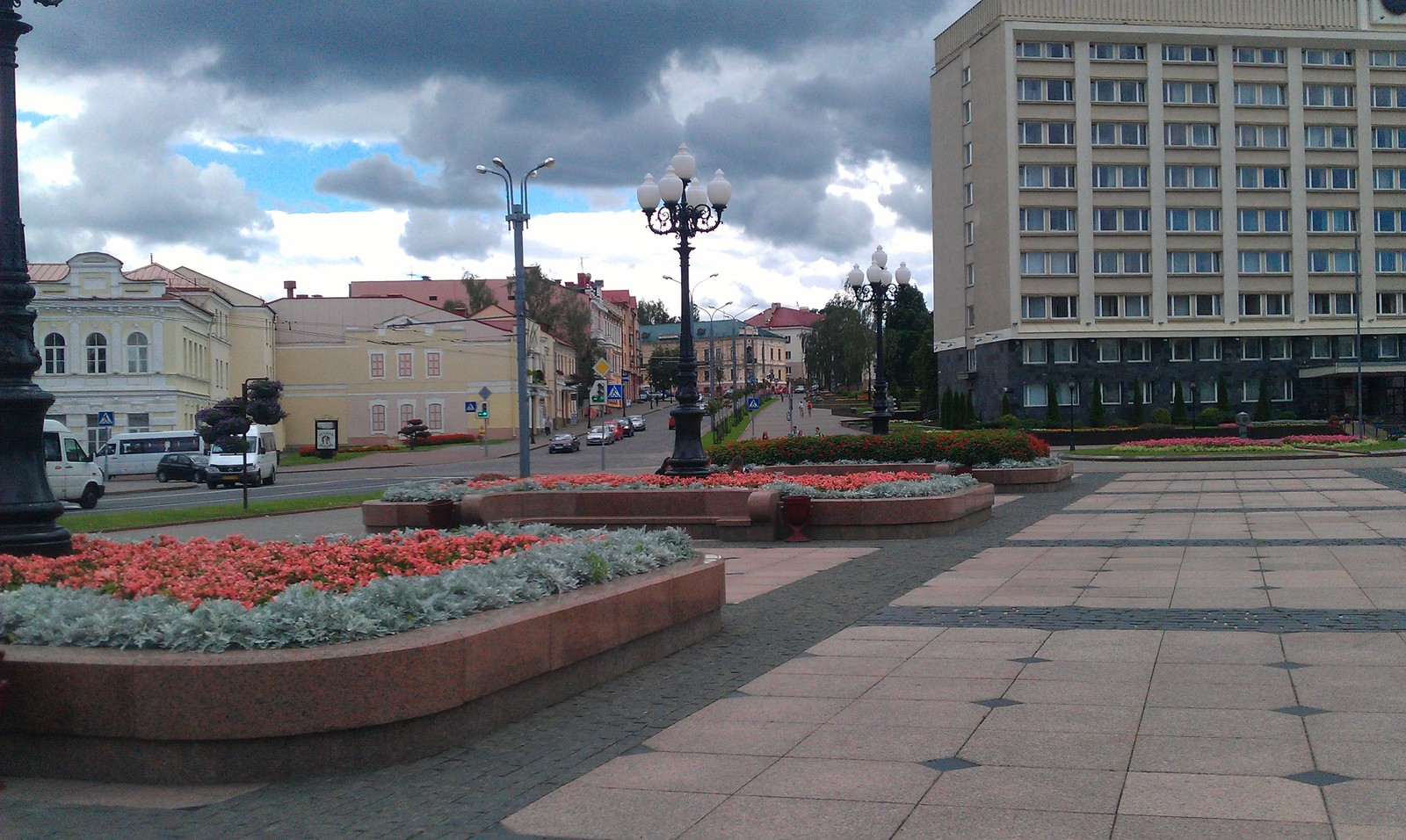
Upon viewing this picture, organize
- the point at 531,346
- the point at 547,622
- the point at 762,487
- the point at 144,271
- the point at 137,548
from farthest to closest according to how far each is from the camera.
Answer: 1. the point at 531,346
2. the point at 144,271
3. the point at 762,487
4. the point at 137,548
5. the point at 547,622

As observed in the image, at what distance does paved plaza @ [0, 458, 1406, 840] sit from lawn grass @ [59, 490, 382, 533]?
16.3 meters

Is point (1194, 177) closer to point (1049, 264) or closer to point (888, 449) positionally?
point (1049, 264)

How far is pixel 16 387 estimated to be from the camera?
9109 millimetres

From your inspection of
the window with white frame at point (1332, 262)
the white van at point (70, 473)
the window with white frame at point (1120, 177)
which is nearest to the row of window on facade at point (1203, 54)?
the window with white frame at point (1120, 177)

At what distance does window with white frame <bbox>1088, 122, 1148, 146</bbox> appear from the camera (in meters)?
65.8

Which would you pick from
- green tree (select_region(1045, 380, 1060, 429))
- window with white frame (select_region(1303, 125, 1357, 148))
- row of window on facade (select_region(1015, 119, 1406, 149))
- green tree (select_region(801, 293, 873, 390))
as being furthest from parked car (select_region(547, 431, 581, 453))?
green tree (select_region(801, 293, 873, 390))

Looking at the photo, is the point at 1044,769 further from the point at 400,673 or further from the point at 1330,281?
the point at 1330,281

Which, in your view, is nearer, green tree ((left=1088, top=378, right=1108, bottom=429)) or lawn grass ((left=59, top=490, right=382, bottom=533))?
lawn grass ((left=59, top=490, right=382, bottom=533))

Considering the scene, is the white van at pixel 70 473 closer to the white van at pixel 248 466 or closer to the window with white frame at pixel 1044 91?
the white van at pixel 248 466

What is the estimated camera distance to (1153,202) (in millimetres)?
66062

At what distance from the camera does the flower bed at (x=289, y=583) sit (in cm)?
604

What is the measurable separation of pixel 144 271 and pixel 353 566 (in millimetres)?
72544

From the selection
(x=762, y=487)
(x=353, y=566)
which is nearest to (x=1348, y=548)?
(x=762, y=487)

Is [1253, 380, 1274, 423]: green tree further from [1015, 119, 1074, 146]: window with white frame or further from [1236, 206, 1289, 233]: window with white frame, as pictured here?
[1015, 119, 1074, 146]: window with white frame
